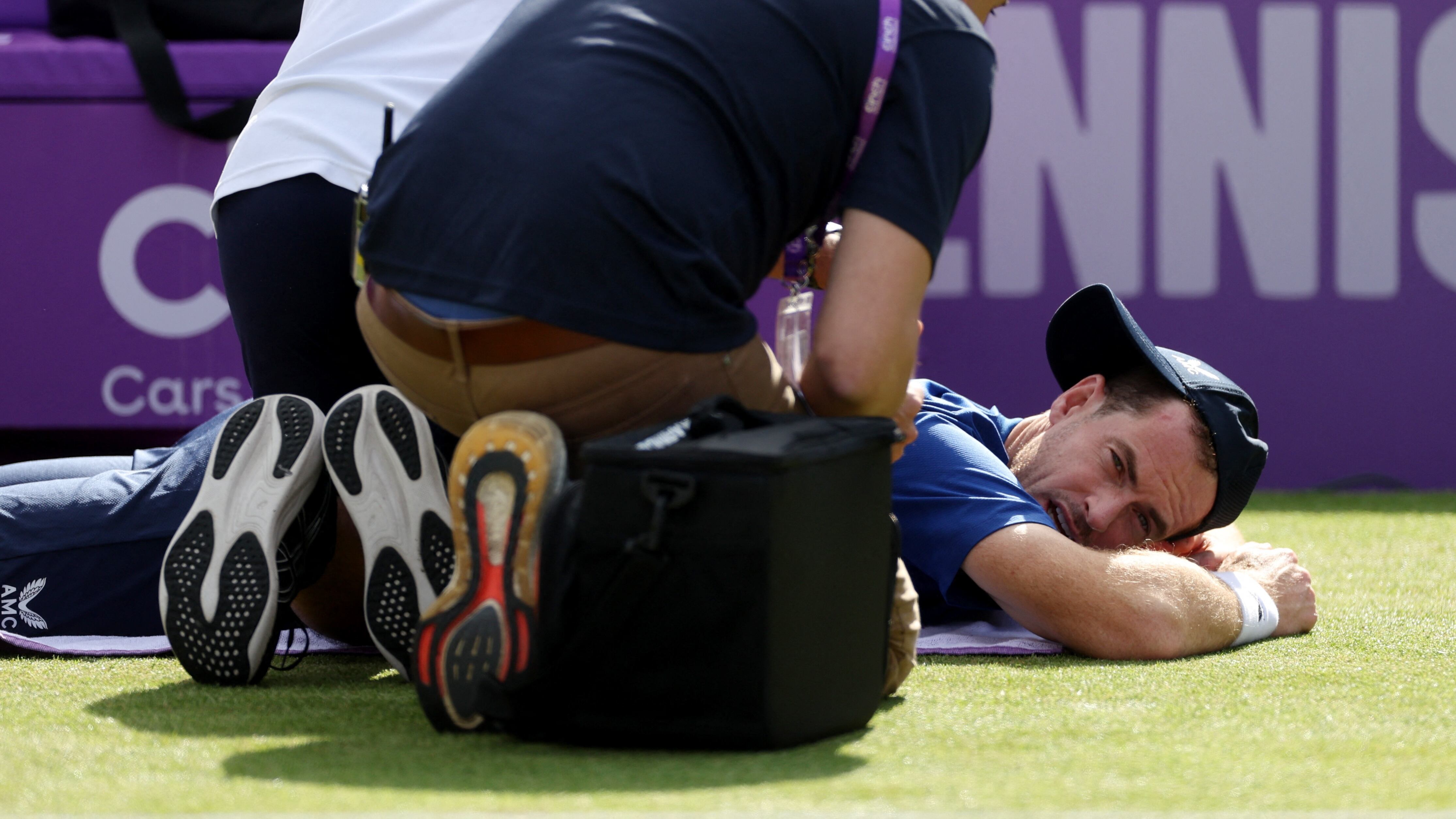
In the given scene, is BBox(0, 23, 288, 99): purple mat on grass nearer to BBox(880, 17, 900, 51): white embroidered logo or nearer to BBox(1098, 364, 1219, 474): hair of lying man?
BBox(1098, 364, 1219, 474): hair of lying man

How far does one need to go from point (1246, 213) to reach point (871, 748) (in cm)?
334

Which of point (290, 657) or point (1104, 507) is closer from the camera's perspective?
point (290, 657)

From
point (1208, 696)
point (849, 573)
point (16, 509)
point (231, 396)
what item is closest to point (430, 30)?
point (16, 509)

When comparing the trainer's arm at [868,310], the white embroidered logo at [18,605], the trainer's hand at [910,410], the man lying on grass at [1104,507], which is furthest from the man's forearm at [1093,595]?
the white embroidered logo at [18,605]

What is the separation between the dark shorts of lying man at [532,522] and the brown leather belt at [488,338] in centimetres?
7

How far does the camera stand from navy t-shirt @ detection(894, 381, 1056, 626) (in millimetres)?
2090

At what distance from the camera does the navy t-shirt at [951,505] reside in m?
2.09

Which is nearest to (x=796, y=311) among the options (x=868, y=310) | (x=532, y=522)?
(x=868, y=310)

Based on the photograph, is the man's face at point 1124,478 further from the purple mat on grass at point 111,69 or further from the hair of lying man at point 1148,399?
the purple mat on grass at point 111,69

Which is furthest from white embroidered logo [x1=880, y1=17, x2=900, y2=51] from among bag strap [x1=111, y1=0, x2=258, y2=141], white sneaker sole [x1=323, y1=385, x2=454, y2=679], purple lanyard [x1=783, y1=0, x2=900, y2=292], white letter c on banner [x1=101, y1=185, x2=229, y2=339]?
white letter c on banner [x1=101, y1=185, x2=229, y2=339]

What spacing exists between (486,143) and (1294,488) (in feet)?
11.4

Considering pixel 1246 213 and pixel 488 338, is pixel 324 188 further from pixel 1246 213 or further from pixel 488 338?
pixel 1246 213

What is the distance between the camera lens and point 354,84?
6.82 ft

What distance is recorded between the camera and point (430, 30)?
212cm
